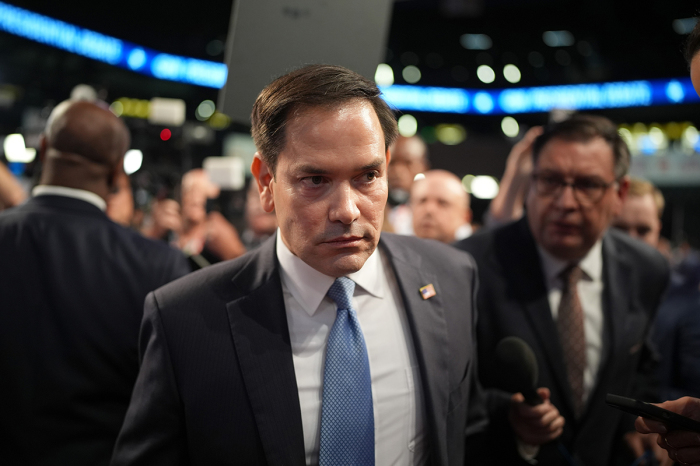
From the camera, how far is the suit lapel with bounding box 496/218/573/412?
2229 mm

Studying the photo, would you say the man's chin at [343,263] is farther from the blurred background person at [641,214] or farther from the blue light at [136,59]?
the blue light at [136,59]

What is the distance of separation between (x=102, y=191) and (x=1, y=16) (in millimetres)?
8943

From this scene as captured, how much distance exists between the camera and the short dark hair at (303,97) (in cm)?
149

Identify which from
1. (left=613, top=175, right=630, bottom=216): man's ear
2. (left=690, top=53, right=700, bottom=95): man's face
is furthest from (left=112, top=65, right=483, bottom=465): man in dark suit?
(left=613, top=175, right=630, bottom=216): man's ear

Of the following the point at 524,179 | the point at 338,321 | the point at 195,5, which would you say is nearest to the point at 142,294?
the point at 338,321

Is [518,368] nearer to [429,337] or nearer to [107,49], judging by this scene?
[429,337]

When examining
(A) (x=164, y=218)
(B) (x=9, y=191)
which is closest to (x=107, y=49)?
(A) (x=164, y=218)

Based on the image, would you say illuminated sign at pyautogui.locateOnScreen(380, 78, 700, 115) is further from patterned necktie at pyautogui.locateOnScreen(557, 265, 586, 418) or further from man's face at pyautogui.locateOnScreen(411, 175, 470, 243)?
patterned necktie at pyautogui.locateOnScreen(557, 265, 586, 418)

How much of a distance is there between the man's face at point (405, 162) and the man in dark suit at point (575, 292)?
1.88m

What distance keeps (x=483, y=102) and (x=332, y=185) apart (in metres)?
16.9

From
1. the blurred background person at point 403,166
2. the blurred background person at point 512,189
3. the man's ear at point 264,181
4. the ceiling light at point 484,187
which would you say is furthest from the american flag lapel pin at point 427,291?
the ceiling light at point 484,187

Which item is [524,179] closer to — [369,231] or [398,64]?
[369,231]

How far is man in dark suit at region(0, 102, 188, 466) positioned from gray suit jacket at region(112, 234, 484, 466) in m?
0.57

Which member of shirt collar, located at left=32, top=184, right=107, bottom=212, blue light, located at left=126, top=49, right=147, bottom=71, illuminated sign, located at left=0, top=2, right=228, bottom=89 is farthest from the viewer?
blue light, located at left=126, top=49, right=147, bottom=71
